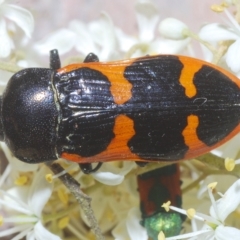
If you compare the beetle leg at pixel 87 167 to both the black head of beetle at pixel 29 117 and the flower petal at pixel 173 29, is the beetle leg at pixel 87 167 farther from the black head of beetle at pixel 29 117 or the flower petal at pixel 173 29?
the flower petal at pixel 173 29

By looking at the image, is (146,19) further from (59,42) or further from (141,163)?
(141,163)

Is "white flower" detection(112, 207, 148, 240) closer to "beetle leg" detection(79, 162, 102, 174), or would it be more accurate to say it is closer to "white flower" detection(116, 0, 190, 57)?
"beetle leg" detection(79, 162, 102, 174)

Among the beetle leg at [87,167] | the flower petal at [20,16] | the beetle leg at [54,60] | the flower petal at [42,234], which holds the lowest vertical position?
the flower petal at [42,234]

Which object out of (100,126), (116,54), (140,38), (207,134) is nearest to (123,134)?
(100,126)

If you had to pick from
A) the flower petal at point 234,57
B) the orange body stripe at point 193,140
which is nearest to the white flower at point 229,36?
the flower petal at point 234,57

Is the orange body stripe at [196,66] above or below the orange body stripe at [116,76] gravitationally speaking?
above
